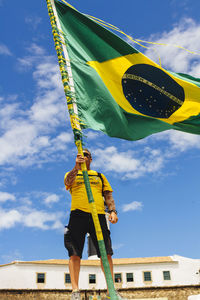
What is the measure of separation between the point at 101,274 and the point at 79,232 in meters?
38.7

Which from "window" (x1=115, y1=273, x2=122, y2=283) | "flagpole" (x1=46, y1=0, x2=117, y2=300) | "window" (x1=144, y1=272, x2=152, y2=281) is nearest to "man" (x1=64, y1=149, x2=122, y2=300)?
"flagpole" (x1=46, y1=0, x2=117, y2=300)

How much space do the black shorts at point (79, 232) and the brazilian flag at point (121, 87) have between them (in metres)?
1.31

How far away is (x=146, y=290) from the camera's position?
63.3ft

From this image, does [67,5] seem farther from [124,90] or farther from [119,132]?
[119,132]

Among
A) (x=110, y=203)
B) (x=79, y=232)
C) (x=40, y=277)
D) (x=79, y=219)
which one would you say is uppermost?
(x=40, y=277)

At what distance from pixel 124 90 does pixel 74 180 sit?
6.85 ft

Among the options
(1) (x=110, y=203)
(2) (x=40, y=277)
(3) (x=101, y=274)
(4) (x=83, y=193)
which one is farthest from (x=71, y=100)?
(3) (x=101, y=274)

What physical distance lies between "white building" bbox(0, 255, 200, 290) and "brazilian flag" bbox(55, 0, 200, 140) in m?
36.5

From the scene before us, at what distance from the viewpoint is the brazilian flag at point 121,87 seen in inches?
197

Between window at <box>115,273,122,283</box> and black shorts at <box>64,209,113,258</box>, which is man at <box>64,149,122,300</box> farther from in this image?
window at <box>115,273,122,283</box>

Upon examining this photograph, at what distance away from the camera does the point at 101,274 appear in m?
40.3

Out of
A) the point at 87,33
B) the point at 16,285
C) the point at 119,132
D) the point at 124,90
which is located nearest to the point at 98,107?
the point at 119,132

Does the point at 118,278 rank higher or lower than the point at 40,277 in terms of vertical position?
lower

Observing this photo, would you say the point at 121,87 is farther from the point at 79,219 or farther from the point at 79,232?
the point at 79,232
